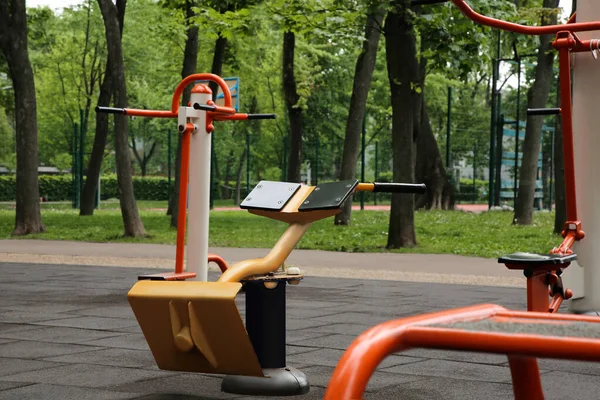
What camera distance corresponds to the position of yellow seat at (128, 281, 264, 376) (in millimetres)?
4289

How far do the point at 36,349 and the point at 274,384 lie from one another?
2.03 meters

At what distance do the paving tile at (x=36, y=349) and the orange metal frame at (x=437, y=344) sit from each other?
4.76 metres

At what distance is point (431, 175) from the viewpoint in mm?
31203

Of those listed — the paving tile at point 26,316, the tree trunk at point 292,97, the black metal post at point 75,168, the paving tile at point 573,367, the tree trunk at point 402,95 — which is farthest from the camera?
the black metal post at point 75,168

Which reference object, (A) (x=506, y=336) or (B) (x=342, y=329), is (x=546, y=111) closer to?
(B) (x=342, y=329)

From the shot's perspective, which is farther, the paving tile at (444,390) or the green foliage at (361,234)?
the green foliage at (361,234)

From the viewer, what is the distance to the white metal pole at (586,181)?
4625 mm

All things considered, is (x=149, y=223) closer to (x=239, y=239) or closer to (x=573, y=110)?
(x=239, y=239)

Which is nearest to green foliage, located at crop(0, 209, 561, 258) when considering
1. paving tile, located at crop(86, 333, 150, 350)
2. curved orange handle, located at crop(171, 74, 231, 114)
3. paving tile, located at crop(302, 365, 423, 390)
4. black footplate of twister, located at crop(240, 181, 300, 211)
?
paving tile, located at crop(86, 333, 150, 350)

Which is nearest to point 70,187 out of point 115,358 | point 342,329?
point 342,329

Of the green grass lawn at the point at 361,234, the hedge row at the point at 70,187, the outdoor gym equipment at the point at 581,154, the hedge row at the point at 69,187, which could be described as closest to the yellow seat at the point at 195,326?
the outdoor gym equipment at the point at 581,154

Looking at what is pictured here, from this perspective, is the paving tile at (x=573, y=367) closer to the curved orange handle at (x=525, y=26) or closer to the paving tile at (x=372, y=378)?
the paving tile at (x=372, y=378)

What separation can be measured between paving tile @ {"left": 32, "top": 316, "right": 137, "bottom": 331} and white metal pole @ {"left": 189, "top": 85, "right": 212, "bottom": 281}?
2246 mm

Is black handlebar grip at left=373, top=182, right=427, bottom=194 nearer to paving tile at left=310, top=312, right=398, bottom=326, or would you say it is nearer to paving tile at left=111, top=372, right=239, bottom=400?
paving tile at left=111, top=372, right=239, bottom=400
